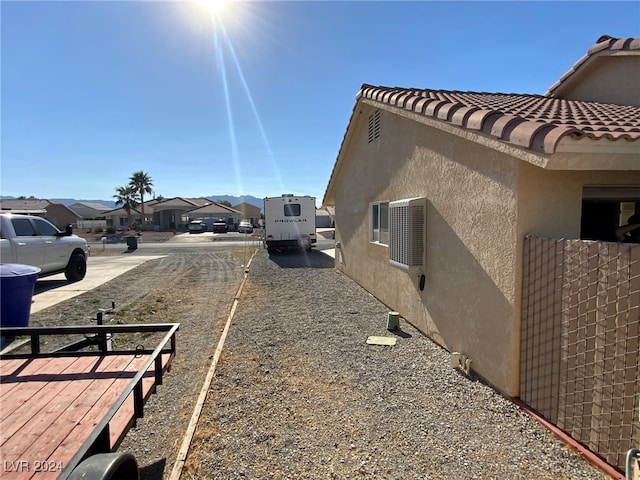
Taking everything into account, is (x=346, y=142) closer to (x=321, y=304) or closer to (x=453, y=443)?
(x=321, y=304)

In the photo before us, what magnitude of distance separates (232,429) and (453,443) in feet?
6.86

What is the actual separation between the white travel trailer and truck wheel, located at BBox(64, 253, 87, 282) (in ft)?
28.3

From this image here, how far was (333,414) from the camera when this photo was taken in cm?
383

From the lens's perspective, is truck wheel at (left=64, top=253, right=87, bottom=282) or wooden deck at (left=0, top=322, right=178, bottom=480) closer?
wooden deck at (left=0, top=322, right=178, bottom=480)

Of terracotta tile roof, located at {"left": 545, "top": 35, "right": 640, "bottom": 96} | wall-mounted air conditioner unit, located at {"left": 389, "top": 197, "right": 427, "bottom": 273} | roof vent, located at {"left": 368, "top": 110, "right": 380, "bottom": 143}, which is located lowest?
wall-mounted air conditioner unit, located at {"left": 389, "top": 197, "right": 427, "bottom": 273}

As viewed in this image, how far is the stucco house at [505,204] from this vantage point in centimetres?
331

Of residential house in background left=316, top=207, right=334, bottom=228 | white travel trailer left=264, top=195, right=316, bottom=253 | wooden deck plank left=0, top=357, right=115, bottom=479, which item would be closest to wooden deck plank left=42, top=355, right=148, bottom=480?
wooden deck plank left=0, top=357, right=115, bottom=479

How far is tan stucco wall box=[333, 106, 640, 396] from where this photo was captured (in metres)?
3.78

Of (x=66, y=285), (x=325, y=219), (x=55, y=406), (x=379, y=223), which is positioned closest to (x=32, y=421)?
(x=55, y=406)

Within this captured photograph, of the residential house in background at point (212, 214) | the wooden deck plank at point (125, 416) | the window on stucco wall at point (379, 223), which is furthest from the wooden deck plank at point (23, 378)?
the residential house in background at point (212, 214)

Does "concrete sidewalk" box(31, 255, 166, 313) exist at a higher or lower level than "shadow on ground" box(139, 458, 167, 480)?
higher

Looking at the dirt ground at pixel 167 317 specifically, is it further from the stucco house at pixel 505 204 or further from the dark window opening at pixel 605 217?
the dark window opening at pixel 605 217

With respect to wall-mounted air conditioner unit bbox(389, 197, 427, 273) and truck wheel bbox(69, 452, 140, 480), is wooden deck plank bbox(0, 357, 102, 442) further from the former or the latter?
wall-mounted air conditioner unit bbox(389, 197, 427, 273)

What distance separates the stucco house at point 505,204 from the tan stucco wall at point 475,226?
0.01 meters
